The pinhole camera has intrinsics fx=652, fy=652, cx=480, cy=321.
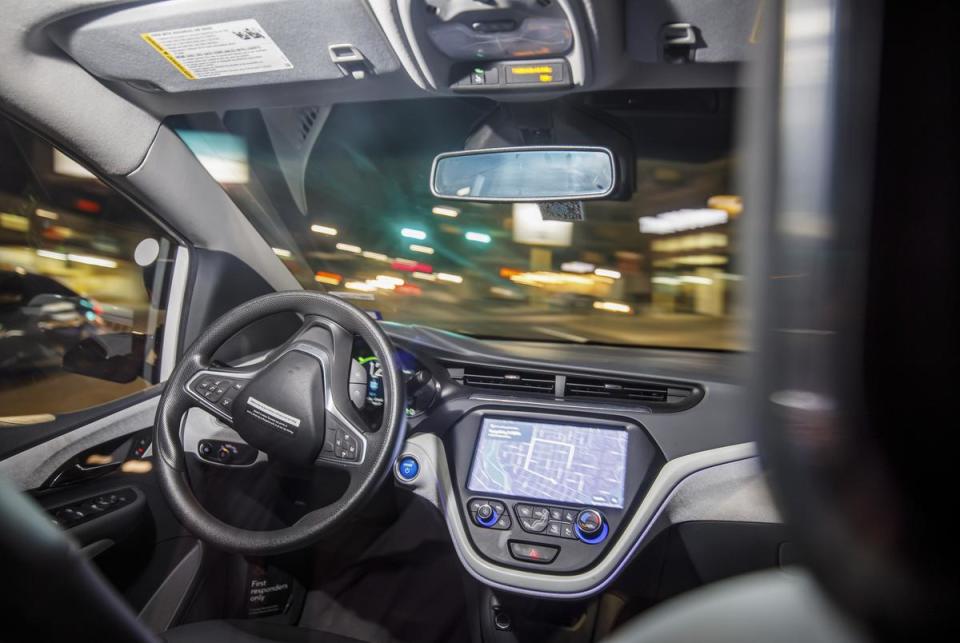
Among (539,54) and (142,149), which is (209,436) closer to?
(142,149)

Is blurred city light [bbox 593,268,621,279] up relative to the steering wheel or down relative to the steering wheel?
up

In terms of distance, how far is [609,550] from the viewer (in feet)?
7.34

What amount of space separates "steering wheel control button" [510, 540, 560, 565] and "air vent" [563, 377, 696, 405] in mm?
564

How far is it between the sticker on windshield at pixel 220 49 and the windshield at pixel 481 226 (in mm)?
455

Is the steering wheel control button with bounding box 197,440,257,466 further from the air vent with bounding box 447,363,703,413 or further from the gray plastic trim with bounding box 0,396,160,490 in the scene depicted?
the air vent with bounding box 447,363,703,413

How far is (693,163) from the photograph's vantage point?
11.0 ft

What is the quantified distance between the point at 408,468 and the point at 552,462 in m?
0.56

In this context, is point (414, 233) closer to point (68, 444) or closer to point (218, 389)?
point (218, 389)

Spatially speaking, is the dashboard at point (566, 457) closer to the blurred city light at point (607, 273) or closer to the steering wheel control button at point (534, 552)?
the steering wheel control button at point (534, 552)

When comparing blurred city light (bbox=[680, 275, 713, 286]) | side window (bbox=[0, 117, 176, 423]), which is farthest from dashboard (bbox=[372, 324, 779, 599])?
blurred city light (bbox=[680, 275, 713, 286])

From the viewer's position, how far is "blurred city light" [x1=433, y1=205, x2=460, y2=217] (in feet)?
14.6

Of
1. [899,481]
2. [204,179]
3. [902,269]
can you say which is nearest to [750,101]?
[902,269]

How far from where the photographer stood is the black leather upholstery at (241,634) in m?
1.95

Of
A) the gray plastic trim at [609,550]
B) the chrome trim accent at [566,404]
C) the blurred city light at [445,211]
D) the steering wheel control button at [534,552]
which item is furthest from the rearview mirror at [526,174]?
the blurred city light at [445,211]
